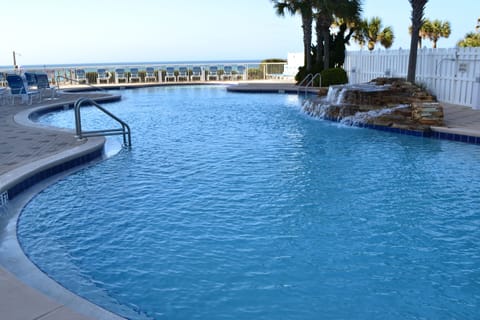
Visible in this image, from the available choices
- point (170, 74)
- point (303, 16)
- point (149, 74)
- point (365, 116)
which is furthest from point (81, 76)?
point (365, 116)

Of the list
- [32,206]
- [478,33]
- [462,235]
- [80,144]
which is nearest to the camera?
[462,235]

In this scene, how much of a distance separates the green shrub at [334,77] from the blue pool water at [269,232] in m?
12.6

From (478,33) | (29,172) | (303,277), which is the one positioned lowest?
(303,277)

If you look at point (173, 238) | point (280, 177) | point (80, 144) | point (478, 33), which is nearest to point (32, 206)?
point (173, 238)

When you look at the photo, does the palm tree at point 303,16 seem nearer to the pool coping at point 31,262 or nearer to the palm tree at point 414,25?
the palm tree at point 414,25

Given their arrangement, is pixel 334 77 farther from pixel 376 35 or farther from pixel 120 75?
pixel 376 35

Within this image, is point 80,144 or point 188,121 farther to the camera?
point 188,121

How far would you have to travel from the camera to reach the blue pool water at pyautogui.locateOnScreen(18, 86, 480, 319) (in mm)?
3381

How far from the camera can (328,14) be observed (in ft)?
70.2

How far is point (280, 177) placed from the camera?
262 inches

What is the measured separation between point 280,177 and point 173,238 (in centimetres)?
257

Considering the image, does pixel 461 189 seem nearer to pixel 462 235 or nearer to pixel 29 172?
pixel 462 235

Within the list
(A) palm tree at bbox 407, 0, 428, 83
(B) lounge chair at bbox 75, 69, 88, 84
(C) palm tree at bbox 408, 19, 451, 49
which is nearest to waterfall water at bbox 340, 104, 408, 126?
(A) palm tree at bbox 407, 0, 428, 83

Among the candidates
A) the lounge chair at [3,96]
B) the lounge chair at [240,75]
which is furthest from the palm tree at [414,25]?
the lounge chair at [240,75]
